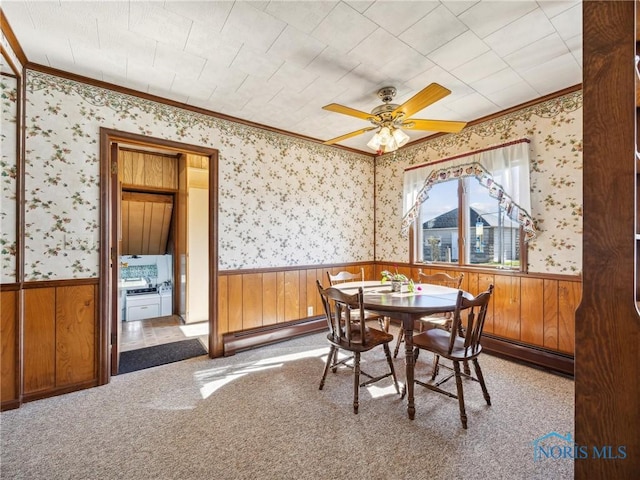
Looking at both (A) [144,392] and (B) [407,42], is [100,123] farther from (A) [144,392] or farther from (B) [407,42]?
(B) [407,42]

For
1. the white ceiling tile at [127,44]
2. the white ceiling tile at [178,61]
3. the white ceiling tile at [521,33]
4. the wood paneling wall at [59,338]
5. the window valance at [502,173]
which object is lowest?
the wood paneling wall at [59,338]

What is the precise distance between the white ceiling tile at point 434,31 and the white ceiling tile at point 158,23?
1.45 metres

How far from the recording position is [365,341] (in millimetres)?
2270

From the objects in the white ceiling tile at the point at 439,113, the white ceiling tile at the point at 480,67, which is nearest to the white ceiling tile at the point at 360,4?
the white ceiling tile at the point at 480,67

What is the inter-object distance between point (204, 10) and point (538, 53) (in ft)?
7.74

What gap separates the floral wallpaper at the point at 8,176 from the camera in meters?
2.16

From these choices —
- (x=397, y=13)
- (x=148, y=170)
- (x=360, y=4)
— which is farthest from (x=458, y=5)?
(x=148, y=170)

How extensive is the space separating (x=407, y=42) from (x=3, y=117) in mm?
2988

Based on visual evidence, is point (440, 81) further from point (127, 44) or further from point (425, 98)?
point (127, 44)

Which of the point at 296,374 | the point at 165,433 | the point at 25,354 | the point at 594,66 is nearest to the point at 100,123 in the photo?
the point at 25,354

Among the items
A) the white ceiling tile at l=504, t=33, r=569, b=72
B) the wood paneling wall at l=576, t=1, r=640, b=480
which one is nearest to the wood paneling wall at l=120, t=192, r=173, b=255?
the white ceiling tile at l=504, t=33, r=569, b=72

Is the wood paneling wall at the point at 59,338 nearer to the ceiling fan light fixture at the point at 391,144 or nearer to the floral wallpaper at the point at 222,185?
the floral wallpaper at the point at 222,185

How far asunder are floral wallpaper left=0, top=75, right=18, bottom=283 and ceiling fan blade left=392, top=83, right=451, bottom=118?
290 centimetres

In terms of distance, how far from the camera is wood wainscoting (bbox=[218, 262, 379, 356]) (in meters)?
3.29
